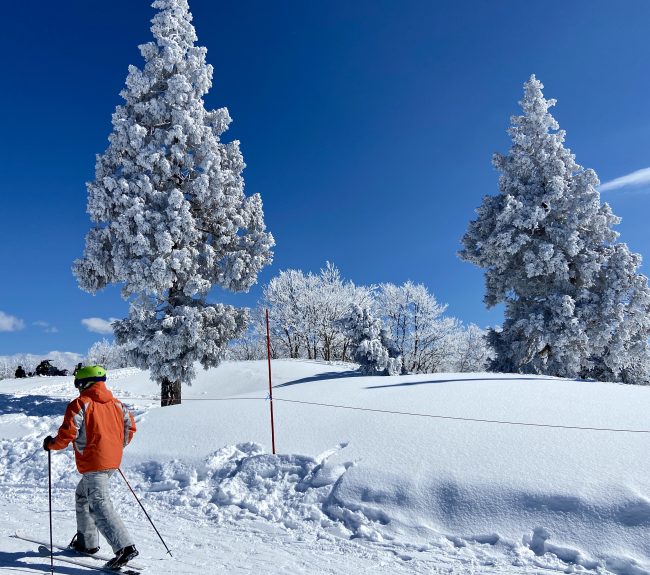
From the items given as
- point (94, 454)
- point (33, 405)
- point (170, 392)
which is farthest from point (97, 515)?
point (33, 405)

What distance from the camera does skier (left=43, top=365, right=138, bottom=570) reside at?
4453 millimetres

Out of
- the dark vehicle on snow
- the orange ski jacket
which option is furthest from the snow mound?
the dark vehicle on snow

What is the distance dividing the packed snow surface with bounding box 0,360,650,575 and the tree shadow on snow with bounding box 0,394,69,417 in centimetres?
311

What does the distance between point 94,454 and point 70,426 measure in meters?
0.40

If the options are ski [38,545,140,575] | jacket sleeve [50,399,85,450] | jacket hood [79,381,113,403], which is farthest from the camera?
jacket hood [79,381,113,403]

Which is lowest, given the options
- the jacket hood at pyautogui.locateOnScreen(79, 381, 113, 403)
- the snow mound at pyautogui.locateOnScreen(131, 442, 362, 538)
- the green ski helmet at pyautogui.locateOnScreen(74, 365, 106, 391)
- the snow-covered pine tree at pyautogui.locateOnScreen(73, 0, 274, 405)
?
the snow mound at pyautogui.locateOnScreen(131, 442, 362, 538)

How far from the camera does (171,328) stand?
14.6m

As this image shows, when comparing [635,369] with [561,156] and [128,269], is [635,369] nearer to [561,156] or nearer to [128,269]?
[561,156]

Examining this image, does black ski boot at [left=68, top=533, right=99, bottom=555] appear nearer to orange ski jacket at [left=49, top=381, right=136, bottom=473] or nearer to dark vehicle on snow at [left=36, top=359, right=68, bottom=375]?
orange ski jacket at [left=49, top=381, right=136, bottom=473]

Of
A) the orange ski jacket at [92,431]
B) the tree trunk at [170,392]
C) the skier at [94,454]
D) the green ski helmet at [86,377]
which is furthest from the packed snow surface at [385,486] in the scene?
the tree trunk at [170,392]

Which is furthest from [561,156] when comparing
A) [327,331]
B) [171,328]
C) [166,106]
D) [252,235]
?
[327,331]

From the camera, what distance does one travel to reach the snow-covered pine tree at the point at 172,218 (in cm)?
1435

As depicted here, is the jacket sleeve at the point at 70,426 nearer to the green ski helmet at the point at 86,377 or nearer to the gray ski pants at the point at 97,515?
the green ski helmet at the point at 86,377

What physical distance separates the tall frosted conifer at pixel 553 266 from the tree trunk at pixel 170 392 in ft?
42.7
